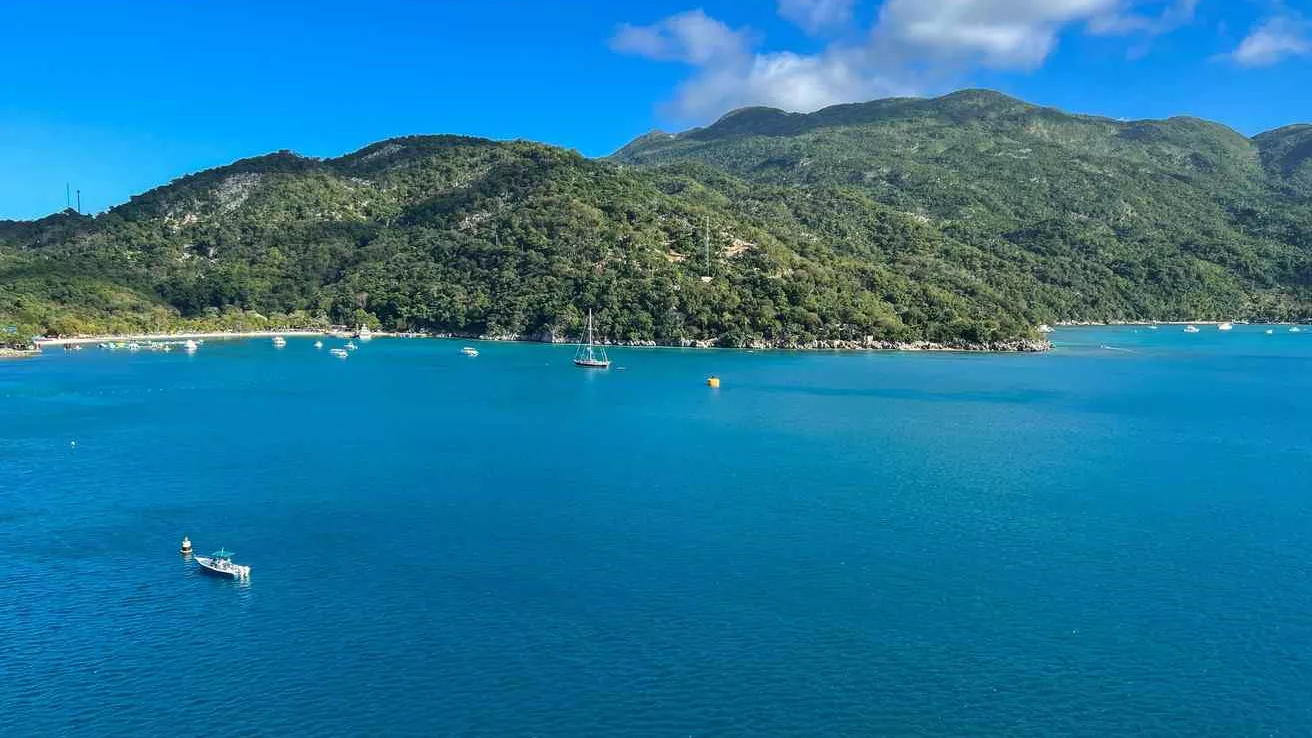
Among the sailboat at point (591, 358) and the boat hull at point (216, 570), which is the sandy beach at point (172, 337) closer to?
the sailboat at point (591, 358)

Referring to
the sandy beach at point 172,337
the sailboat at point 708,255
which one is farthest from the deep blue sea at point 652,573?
the sailboat at point 708,255

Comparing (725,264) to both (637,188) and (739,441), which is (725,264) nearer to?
(637,188)

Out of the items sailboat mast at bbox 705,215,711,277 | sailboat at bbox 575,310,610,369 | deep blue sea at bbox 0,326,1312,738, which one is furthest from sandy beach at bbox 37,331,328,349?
deep blue sea at bbox 0,326,1312,738

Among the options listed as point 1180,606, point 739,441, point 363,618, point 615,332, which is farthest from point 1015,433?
point 615,332

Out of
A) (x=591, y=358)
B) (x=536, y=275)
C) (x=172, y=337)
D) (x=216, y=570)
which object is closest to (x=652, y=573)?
(x=216, y=570)

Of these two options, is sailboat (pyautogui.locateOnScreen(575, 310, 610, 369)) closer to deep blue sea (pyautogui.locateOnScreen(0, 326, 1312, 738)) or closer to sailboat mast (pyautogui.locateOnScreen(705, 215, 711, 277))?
sailboat mast (pyautogui.locateOnScreen(705, 215, 711, 277))
